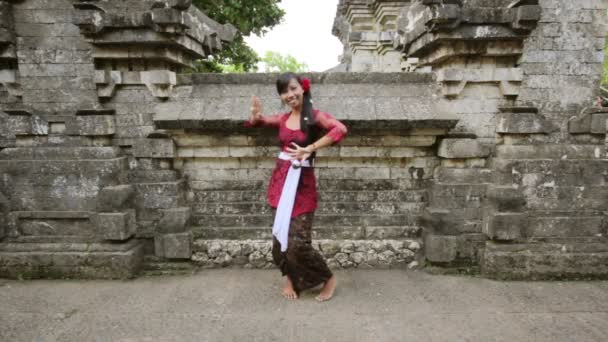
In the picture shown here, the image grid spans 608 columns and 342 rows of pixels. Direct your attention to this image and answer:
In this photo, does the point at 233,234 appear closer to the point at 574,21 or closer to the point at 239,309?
the point at 239,309

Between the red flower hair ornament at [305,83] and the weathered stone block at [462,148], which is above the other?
the red flower hair ornament at [305,83]

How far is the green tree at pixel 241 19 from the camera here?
1022 centimetres

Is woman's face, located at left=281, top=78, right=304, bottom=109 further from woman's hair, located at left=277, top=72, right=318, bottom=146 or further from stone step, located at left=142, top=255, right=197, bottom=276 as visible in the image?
stone step, located at left=142, top=255, right=197, bottom=276

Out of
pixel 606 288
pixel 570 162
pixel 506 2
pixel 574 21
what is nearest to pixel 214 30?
pixel 506 2

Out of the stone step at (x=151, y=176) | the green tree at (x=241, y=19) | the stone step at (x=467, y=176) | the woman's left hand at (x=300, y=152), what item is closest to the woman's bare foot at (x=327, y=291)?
the woman's left hand at (x=300, y=152)

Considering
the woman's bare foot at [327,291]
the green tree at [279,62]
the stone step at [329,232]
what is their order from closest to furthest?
1. the woman's bare foot at [327,291]
2. the stone step at [329,232]
3. the green tree at [279,62]

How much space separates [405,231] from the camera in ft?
13.7

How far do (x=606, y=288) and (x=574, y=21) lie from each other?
281 centimetres

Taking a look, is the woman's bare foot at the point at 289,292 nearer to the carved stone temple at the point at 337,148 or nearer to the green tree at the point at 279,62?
the carved stone temple at the point at 337,148

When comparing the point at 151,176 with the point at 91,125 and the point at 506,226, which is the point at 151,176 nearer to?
the point at 91,125

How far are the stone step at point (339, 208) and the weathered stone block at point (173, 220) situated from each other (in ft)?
0.76

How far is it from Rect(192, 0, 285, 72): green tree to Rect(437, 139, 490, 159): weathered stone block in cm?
747

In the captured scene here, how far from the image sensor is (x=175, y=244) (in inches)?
158

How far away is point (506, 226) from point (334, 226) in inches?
73.5
